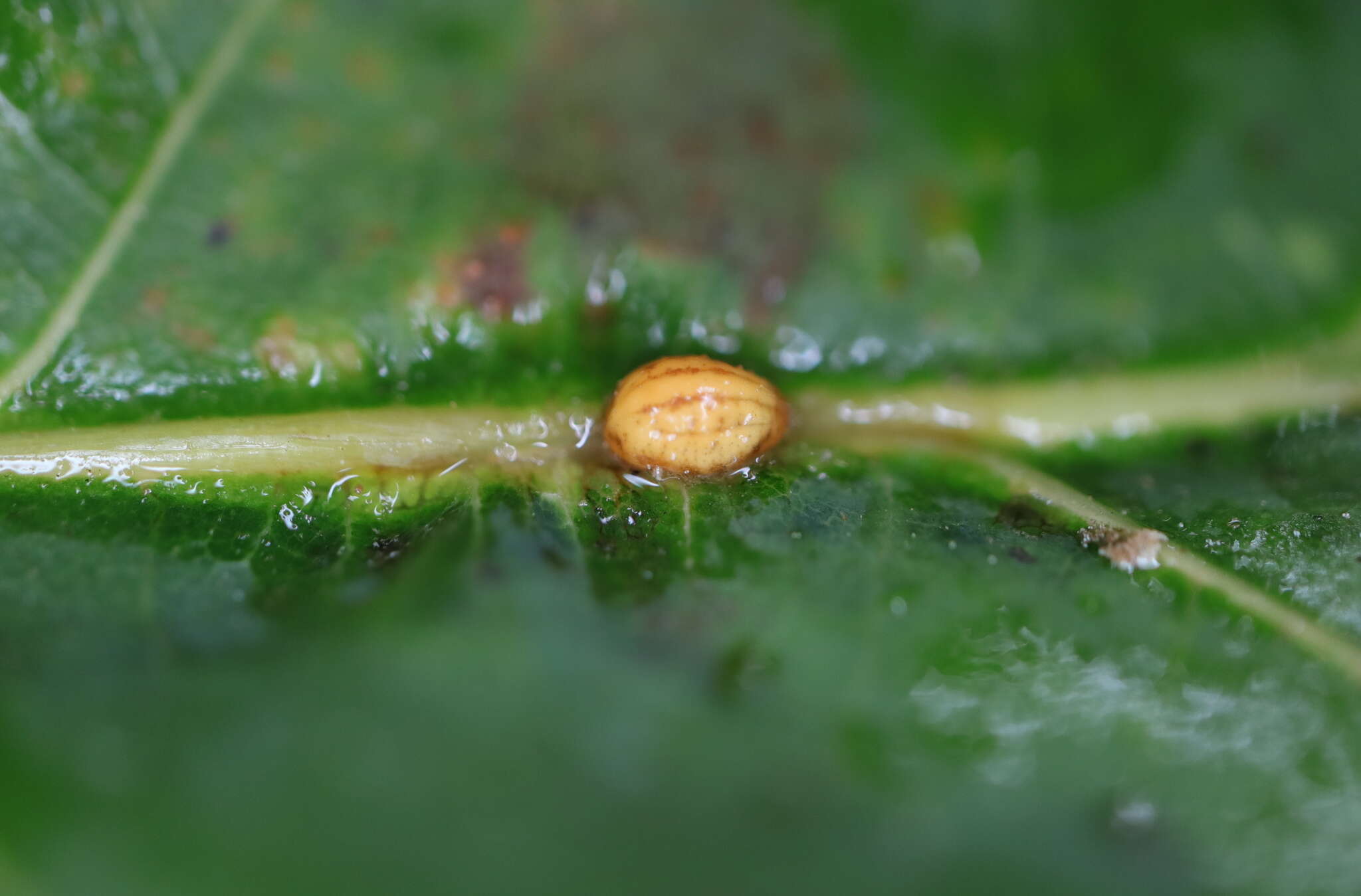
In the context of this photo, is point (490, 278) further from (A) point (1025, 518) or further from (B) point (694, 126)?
(A) point (1025, 518)

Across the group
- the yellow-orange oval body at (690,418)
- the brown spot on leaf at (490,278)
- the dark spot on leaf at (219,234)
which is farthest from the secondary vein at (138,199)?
the yellow-orange oval body at (690,418)

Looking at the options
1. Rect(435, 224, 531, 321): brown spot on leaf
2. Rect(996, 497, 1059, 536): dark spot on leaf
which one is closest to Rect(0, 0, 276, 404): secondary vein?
Rect(435, 224, 531, 321): brown spot on leaf

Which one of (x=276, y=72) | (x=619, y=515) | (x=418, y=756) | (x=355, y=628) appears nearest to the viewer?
(x=418, y=756)

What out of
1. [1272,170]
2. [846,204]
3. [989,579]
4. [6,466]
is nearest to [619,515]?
[989,579]

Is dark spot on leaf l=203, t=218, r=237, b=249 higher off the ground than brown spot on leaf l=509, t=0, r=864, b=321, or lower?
lower

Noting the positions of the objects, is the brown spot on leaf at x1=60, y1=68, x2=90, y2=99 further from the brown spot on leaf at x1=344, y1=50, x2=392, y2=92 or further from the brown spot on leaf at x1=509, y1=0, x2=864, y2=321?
the brown spot on leaf at x1=509, y1=0, x2=864, y2=321

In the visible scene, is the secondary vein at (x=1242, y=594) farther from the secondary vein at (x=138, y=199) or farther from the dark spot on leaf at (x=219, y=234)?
the secondary vein at (x=138, y=199)

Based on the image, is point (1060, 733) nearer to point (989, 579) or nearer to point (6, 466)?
point (989, 579)

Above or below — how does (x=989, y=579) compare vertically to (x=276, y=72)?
below
